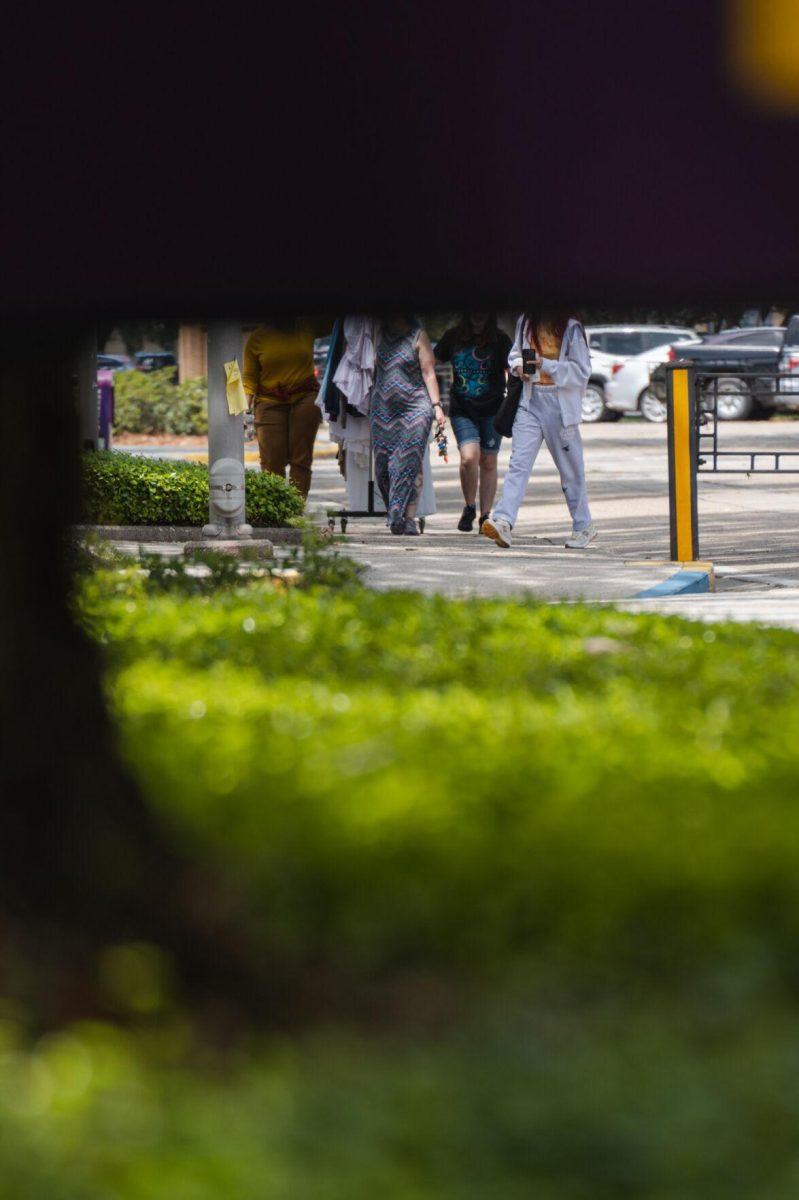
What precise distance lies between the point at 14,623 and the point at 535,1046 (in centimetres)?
202

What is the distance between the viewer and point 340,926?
3779mm

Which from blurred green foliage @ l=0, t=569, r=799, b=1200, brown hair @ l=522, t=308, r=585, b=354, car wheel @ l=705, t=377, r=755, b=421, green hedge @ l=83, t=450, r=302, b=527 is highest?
brown hair @ l=522, t=308, r=585, b=354

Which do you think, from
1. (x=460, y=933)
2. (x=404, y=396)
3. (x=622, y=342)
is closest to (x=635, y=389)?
(x=622, y=342)

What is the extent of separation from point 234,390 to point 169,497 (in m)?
2.09

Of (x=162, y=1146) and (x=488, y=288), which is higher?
(x=488, y=288)

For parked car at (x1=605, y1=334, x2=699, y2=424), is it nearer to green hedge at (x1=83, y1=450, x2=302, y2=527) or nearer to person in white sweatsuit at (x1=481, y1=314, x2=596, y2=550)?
green hedge at (x1=83, y1=450, x2=302, y2=527)

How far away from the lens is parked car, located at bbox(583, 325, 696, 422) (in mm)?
32875

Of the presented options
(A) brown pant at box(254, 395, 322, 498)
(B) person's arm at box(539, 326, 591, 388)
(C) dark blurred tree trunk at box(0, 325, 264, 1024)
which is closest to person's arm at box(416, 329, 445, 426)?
(B) person's arm at box(539, 326, 591, 388)

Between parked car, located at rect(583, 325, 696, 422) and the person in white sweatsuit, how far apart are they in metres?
20.2

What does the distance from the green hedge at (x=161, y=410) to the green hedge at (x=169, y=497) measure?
59.5ft

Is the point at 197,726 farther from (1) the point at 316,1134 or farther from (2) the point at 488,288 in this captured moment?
(1) the point at 316,1134

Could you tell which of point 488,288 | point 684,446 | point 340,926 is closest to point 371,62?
point 488,288

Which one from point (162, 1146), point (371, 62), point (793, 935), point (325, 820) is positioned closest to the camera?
point (162, 1146)

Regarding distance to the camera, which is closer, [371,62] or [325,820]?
[325,820]
